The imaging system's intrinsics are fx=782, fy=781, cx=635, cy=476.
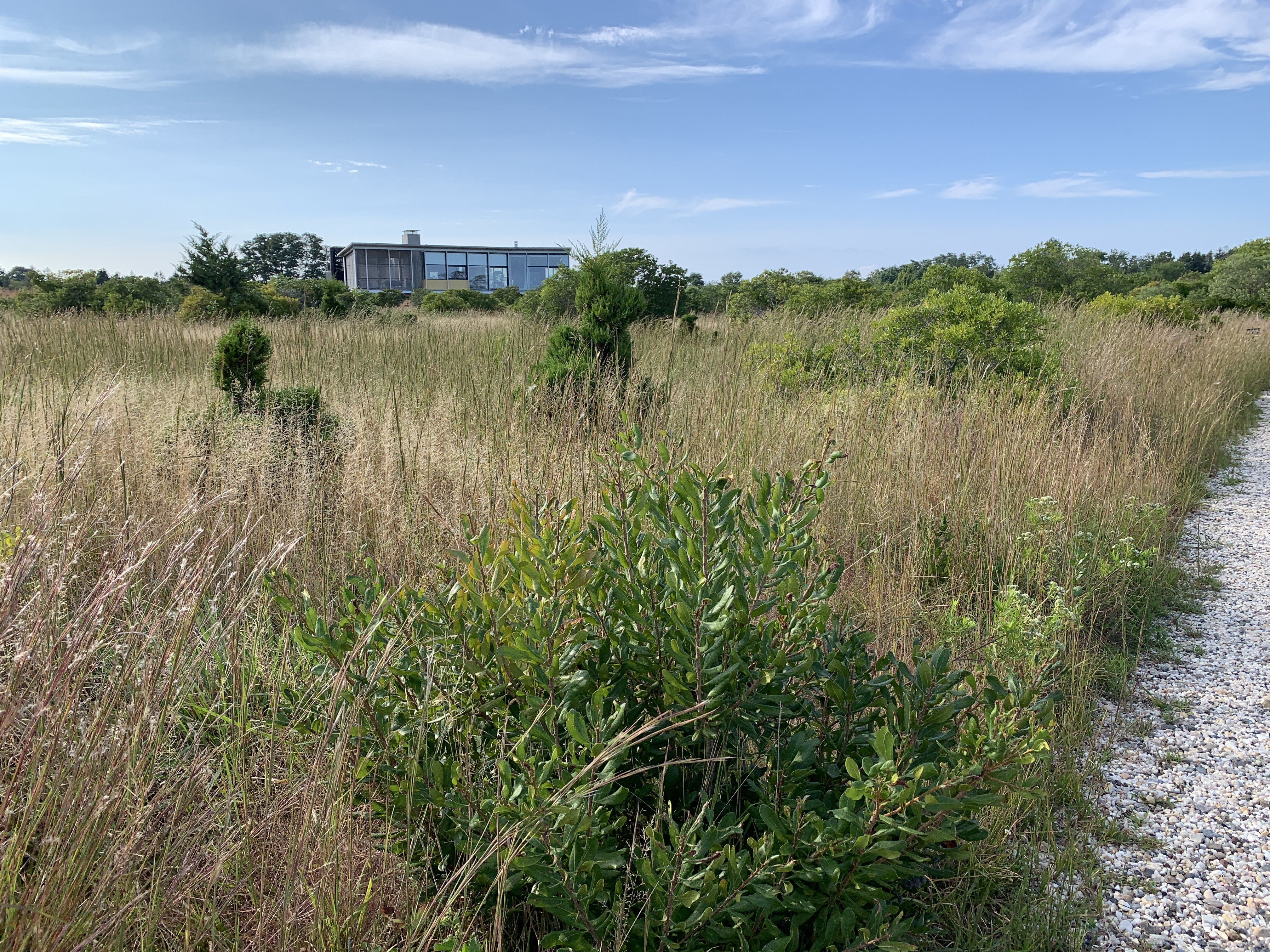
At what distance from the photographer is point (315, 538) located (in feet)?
9.96

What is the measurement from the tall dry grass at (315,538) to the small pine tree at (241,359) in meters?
0.43

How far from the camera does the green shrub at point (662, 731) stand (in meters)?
1.26

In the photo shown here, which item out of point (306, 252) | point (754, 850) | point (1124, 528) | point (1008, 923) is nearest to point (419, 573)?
point (754, 850)

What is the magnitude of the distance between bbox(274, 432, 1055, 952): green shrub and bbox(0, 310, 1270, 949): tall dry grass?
19 centimetres

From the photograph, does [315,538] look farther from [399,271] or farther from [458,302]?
[399,271]

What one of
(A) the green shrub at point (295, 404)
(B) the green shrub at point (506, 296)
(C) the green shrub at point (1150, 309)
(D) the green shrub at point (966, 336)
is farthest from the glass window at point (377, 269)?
(A) the green shrub at point (295, 404)

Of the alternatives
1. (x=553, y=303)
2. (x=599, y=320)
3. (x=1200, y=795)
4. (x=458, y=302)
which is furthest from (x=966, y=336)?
(x=458, y=302)

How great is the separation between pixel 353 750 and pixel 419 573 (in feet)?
4.02

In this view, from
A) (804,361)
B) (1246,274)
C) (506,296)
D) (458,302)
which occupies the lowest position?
(804,361)

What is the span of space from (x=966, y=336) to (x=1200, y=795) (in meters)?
4.57

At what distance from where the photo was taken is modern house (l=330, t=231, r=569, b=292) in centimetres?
5209

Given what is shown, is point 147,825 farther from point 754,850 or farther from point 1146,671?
point 1146,671

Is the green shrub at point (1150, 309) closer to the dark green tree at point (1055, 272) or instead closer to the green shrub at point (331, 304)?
the dark green tree at point (1055, 272)

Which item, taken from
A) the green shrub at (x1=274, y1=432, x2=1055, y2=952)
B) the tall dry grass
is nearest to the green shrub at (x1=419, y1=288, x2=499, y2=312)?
the tall dry grass
